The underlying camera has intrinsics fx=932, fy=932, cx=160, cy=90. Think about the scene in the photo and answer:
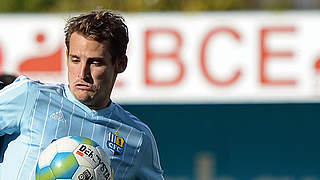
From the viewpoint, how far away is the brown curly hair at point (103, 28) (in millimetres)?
4742

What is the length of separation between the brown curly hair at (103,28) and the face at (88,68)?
0.03 metres

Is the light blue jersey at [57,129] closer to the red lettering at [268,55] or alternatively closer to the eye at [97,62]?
the eye at [97,62]

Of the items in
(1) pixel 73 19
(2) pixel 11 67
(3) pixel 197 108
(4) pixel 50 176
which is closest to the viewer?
(4) pixel 50 176

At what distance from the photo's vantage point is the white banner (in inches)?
449

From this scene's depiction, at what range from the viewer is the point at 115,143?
16.3ft

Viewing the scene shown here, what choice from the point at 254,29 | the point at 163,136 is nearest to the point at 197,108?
the point at 163,136

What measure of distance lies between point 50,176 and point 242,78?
7201 millimetres

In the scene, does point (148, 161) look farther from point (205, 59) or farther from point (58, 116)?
point (205, 59)

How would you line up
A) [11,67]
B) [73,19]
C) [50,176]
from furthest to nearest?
[11,67], [73,19], [50,176]

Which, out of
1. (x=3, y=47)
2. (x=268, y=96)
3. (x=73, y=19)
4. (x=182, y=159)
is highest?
(x=73, y=19)

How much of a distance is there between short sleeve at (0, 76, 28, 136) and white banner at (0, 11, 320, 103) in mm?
6661

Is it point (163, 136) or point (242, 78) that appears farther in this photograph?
point (163, 136)

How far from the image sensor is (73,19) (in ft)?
16.1

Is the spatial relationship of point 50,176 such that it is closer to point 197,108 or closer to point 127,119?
point 127,119
